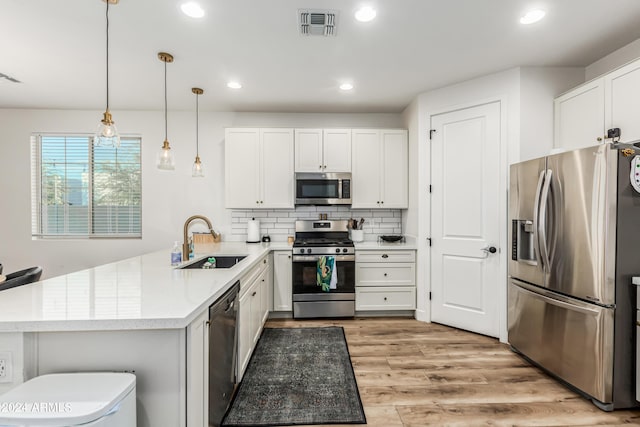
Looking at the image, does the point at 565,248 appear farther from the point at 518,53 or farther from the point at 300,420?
the point at 300,420

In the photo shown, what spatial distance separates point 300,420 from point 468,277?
219cm

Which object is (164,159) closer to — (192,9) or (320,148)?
(192,9)

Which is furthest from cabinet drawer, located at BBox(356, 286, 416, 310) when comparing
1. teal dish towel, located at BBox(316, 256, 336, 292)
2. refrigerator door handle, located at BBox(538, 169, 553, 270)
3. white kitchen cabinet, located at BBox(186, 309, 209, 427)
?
white kitchen cabinet, located at BBox(186, 309, 209, 427)

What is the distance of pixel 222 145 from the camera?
13.5 feet

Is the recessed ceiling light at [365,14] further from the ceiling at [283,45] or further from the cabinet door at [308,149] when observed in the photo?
the cabinet door at [308,149]

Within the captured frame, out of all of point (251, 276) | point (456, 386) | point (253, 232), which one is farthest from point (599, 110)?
point (253, 232)

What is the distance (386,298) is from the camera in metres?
3.59

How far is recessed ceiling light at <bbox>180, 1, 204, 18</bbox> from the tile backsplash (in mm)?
2479

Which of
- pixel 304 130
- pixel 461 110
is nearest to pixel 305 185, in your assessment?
pixel 304 130

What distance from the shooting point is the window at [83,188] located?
157 inches

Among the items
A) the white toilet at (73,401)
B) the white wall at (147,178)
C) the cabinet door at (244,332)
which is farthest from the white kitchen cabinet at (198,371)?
the white wall at (147,178)

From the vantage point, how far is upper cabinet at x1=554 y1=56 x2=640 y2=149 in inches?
83.8

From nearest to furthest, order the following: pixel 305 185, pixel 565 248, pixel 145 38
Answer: pixel 565 248
pixel 145 38
pixel 305 185

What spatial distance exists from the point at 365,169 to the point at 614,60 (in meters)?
2.49
